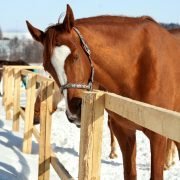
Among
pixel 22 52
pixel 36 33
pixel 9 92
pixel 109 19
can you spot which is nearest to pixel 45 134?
pixel 36 33

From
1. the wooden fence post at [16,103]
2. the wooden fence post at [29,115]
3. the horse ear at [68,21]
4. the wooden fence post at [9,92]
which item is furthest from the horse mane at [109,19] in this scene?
the wooden fence post at [9,92]

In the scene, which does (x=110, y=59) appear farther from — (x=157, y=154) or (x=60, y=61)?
(x=157, y=154)

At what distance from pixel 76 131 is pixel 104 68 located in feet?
15.2

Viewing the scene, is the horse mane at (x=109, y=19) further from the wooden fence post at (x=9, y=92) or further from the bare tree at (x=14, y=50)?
the bare tree at (x=14, y=50)

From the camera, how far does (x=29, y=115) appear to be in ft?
18.8

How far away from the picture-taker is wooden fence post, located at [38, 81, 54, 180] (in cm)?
401

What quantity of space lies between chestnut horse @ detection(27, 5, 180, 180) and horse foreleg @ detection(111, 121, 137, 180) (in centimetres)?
40

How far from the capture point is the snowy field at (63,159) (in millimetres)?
4453

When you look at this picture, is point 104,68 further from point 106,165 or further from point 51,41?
point 106,165

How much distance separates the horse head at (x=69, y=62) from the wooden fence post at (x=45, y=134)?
1.40 meters

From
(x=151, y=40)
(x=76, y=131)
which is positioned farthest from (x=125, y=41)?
(x=76, y=131)

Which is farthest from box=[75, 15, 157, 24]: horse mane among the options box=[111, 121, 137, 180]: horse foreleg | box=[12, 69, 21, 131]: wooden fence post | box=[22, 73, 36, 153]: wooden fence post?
box=[12, 69, 21, 131]: wooden fence post

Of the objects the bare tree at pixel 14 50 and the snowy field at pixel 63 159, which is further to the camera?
the bare tree at pixel 14 50

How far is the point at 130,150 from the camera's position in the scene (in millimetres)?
3582
